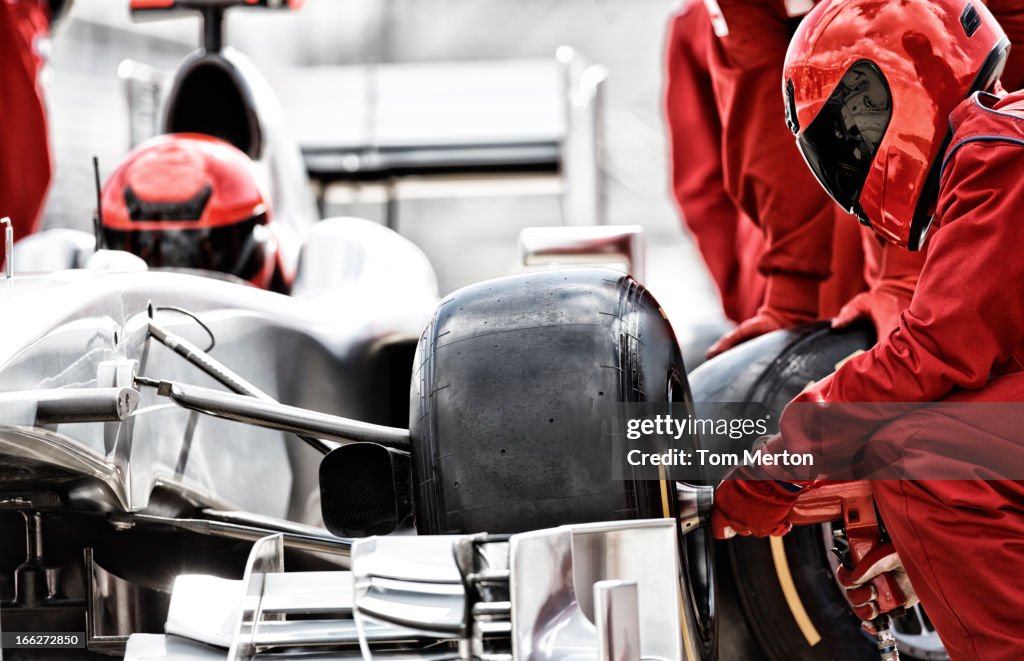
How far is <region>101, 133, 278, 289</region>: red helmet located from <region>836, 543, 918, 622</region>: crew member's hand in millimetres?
1652

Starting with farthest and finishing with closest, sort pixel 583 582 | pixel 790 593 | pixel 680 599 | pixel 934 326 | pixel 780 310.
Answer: pixel 780 310, pixel 790 593, pixel 680 599, pixel 934 326, pixel 583 582

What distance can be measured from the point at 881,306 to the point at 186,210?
148cm

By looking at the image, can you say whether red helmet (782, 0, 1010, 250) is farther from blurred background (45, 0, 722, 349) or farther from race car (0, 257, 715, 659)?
blurred background (45, 0, 722, 349)

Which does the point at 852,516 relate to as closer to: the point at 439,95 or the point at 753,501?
the point at 753,501

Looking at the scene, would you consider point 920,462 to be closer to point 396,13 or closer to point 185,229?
point 185,229

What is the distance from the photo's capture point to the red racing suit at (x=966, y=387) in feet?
5.87

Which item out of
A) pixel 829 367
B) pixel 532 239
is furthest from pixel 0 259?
pixel 829 367

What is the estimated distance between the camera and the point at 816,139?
212cm

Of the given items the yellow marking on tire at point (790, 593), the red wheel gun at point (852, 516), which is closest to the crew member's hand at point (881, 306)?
the yellow marking on tire at point (790, 593)

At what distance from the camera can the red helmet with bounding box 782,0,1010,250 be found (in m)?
2.02

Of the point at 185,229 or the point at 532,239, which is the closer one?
the point at 532,239

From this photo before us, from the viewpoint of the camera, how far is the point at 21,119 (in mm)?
4031

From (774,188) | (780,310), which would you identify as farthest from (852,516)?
(774,188)

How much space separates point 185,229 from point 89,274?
1.09 meters
